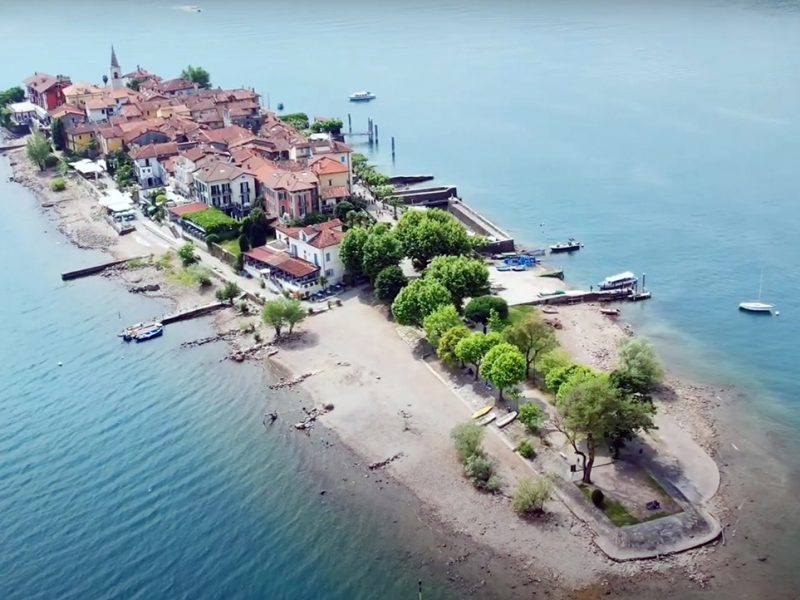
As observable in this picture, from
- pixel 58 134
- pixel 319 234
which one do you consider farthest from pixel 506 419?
pixel 58 134

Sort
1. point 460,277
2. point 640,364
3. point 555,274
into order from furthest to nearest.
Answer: point 555,274 < point 460,277 < point 640,364

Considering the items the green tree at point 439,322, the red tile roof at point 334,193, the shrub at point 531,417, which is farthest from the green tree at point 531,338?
the red tile roof at point 334,193

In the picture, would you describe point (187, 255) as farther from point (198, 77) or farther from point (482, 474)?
point (198, 77)

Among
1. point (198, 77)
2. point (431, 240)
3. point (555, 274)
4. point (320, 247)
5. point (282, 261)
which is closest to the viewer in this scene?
point (320, 247)

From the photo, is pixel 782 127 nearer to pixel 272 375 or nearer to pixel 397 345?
pixel 397 345

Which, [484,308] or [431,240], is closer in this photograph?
[484,308]

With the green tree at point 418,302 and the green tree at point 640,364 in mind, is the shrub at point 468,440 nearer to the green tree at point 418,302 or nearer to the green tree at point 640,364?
the green tree at point 640,364

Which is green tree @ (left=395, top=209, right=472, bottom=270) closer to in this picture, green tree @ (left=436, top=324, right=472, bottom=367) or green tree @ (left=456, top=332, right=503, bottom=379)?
green tree @ (left=436, top=324, right=472, bottom=367)
